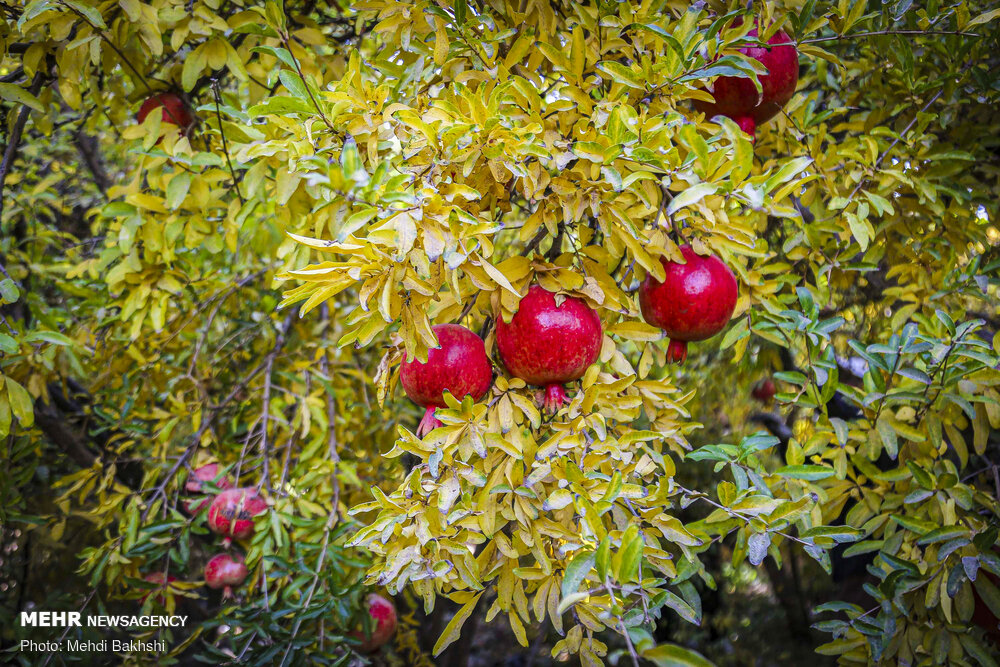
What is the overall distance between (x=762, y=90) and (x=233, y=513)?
1.63 m

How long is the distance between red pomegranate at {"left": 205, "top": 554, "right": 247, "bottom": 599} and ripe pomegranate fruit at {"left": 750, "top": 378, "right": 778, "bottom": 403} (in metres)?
2.94

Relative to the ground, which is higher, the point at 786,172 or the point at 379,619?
the point at 786,172

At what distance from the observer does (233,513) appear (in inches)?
67.1

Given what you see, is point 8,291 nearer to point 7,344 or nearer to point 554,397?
point 7,344

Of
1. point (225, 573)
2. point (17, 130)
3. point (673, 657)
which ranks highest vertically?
point (17, 130)

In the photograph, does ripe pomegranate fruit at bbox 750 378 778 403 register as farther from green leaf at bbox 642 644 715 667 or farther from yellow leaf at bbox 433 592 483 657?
green leaf at bbox 642 644 715 667

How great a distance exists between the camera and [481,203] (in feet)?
3.29

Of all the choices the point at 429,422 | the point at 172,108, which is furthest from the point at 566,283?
the point at 172,108

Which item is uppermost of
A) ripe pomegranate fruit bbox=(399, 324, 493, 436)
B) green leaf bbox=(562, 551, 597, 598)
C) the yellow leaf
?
ripe pomegranate fruit bbox=(399, 324, 493, 436)

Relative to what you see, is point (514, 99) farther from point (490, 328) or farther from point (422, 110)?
point (490, 328)

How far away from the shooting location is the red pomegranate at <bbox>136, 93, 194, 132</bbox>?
148cm

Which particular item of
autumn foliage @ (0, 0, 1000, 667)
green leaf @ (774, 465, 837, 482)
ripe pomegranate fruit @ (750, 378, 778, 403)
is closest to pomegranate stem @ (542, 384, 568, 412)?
autumn foliage @ (0, 0, 1000, 667)

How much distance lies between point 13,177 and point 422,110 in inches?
87.1

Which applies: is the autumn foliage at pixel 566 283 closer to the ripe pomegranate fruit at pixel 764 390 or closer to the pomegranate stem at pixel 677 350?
the pomegranate stem at pixel 677 350
